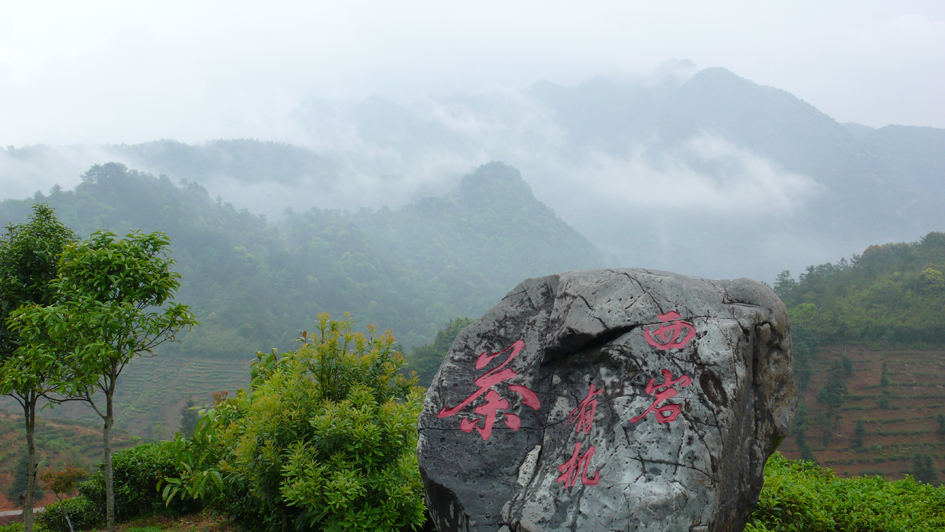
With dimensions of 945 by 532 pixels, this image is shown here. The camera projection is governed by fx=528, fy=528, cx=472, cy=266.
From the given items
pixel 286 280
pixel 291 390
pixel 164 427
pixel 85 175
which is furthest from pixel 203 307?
pixel 291 390

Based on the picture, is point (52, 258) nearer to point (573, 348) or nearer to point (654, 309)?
point (573, 348)

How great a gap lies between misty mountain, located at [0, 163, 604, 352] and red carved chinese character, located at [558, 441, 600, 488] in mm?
43539

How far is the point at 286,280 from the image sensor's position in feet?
179

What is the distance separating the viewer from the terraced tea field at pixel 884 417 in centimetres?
1892

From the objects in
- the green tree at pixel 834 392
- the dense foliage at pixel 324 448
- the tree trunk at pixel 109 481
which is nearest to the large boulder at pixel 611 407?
the dense foliage at pixel 324 448

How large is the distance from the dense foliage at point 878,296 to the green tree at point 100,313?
1035 inches

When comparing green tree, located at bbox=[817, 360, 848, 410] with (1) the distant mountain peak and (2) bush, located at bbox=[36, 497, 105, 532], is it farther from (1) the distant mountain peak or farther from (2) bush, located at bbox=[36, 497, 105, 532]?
(1) the distant mountain peak

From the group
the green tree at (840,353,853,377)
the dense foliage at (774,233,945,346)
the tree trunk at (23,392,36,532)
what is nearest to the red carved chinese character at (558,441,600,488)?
the tree trunk at (23,392,36,532)

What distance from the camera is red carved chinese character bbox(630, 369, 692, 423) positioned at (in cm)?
287

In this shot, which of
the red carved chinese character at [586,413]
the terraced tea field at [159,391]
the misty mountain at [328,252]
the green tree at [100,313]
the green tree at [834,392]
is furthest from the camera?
the misty mountain at [328,252]

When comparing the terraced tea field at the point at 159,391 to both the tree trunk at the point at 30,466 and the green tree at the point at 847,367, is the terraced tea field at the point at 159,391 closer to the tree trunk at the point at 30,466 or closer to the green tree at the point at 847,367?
the tree trunk at the point at 30,466

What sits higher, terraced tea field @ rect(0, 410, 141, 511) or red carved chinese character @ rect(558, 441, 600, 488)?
red carved chinese character @ rect(558, 441, 600, 488)

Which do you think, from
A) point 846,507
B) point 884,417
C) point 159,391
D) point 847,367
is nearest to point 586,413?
point 846,507

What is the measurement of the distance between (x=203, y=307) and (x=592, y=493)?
1909 inches
